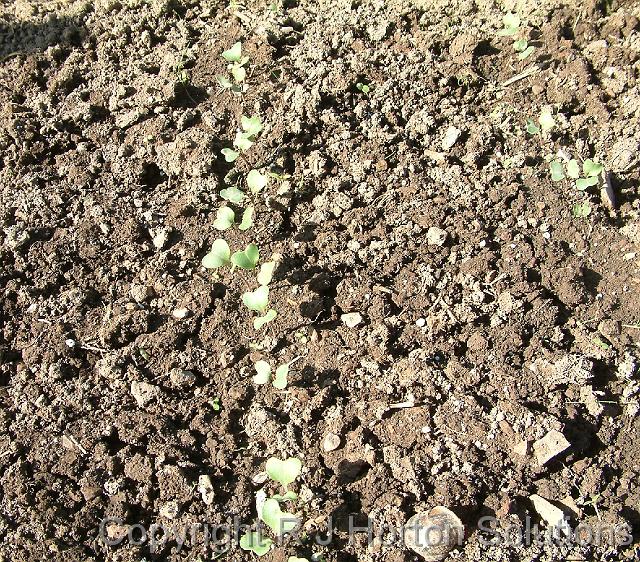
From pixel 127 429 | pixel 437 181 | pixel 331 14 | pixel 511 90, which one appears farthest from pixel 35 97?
pixel 511 90

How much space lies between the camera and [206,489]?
187cm

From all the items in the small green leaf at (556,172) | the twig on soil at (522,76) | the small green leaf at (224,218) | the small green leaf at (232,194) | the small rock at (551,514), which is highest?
the small green leaf at (232,194)

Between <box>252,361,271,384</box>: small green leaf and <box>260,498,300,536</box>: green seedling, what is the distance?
0.39 metres

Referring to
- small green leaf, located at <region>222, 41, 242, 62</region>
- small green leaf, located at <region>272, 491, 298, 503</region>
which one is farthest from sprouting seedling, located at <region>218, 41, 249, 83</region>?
small green leaf, located at <region>272, 491, 298, 503</region>

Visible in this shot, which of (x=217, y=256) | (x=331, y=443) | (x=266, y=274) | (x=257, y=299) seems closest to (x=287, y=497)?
(x=331, y=443)

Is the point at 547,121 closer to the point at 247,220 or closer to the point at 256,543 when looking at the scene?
the point at 247,220

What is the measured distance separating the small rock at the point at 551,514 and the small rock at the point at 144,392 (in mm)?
1250

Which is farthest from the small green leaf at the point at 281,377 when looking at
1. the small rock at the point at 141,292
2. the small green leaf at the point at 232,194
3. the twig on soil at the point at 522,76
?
the twig on soil at the point at 522,76

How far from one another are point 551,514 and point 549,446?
0.20 metres

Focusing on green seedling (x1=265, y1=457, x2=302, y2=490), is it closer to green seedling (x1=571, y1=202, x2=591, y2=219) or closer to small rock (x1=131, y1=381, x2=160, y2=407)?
small rock (x1=131, y1=381, x2=160, y2=407)

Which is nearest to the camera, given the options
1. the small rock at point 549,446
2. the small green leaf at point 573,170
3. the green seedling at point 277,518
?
the green seedling at point 277,518

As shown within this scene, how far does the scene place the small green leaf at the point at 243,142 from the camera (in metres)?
2.46

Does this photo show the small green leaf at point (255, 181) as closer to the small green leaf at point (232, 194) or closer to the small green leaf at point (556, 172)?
the small green leaf at point (232, 194)

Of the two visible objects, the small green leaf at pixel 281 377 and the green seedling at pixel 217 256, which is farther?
the green seedling at pixel 217 256
